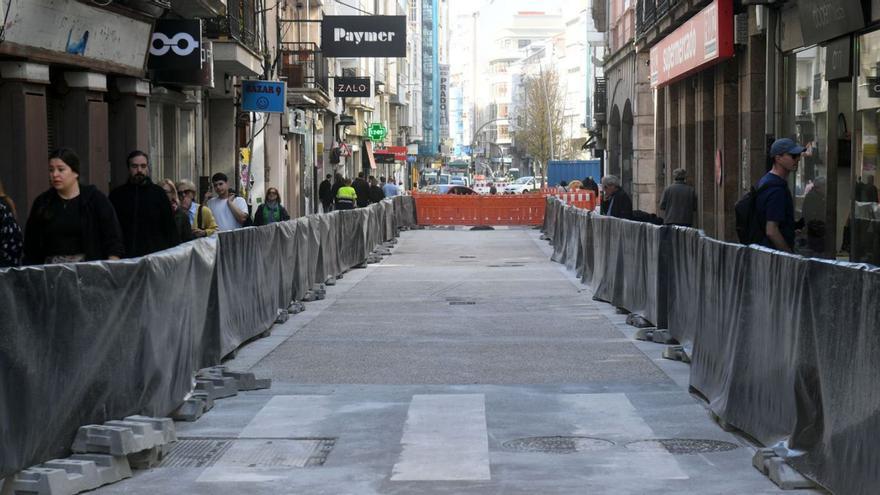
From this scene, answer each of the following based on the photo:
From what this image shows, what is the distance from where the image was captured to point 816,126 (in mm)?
18297

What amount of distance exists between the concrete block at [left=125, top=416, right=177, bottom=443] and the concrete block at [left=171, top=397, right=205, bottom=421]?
2.95 ft

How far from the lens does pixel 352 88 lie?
171 ft

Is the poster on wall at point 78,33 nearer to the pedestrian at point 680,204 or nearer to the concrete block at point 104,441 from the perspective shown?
the pedestrian at point 680,204

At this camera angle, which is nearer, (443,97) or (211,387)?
(211,387)

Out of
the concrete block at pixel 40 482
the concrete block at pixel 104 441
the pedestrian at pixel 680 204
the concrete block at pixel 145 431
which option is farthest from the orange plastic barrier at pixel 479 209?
the concrete block at pixel 40 482

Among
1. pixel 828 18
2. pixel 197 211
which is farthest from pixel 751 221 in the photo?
pixel 197 211

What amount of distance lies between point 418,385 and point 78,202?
2871 millimetres

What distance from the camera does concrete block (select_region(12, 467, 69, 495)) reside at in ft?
22.2

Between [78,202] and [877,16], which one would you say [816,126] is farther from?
[78,202]

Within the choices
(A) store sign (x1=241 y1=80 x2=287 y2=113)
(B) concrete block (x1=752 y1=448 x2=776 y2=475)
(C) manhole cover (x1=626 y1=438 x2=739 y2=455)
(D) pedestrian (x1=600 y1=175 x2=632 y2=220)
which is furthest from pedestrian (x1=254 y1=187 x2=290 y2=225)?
(B) concrete block (x1=752 y1=448 x2=776 y2=475)

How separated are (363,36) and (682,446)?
2805cm

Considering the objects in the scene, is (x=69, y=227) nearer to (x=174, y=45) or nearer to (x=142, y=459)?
(x=142, y=459)

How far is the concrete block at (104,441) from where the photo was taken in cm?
747

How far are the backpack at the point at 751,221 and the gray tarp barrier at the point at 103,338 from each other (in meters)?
3.97
